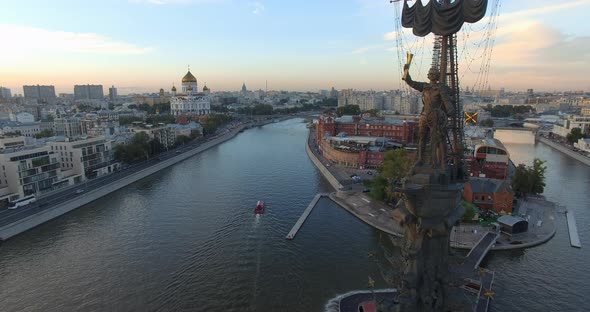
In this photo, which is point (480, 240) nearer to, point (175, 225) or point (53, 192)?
point (175, 225)

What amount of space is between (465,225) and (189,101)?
8033 cm

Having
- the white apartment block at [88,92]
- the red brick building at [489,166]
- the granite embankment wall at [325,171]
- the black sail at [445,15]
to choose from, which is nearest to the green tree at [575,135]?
the red brick building at [489,166]

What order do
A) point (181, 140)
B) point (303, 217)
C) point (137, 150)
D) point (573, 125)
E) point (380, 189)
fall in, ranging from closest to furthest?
point (303, 217) → point (380, 189) → point (137, 150) → point (181, 140) → point (573, 125)

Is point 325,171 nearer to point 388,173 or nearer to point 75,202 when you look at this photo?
point 388,173

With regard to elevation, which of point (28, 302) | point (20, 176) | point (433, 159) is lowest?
point (28, 302)

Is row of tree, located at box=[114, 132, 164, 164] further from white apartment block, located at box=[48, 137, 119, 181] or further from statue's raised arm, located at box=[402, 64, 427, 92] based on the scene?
statue's raised arm, located at box=[402, 64, 427, 92]

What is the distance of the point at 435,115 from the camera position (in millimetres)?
6652

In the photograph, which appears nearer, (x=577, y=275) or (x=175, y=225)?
(x=577, y=275)

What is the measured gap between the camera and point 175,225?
20.9 meters

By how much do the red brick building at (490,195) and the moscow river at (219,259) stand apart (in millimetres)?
3136

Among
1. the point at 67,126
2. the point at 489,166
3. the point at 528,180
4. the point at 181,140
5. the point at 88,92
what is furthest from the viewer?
the point at 88,92

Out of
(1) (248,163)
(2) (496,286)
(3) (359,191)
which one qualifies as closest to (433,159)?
(2) (496,286)

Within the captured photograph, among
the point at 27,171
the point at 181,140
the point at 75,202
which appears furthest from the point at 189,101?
the point at 75,202

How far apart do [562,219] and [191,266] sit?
21400 mm
